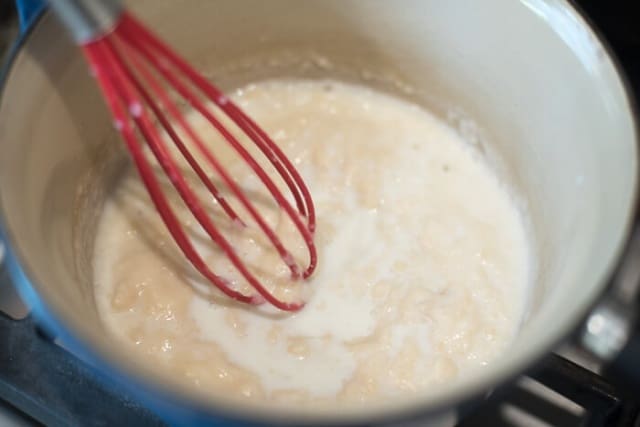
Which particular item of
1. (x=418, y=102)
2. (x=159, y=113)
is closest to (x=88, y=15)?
(x=159, y=113)

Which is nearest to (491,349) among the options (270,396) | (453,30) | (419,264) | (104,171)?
(419,264)

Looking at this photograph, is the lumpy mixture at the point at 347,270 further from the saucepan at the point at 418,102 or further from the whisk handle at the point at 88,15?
the whisk handle at the point at 88,15

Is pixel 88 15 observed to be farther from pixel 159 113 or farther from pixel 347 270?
pixel 347 270

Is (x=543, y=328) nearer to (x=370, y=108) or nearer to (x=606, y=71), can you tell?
(x=606, y=71)

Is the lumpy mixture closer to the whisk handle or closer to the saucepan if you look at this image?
the saucepan

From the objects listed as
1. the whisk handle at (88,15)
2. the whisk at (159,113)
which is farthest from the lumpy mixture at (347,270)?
the whisk handle at (88,15)

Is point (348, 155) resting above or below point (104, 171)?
above
